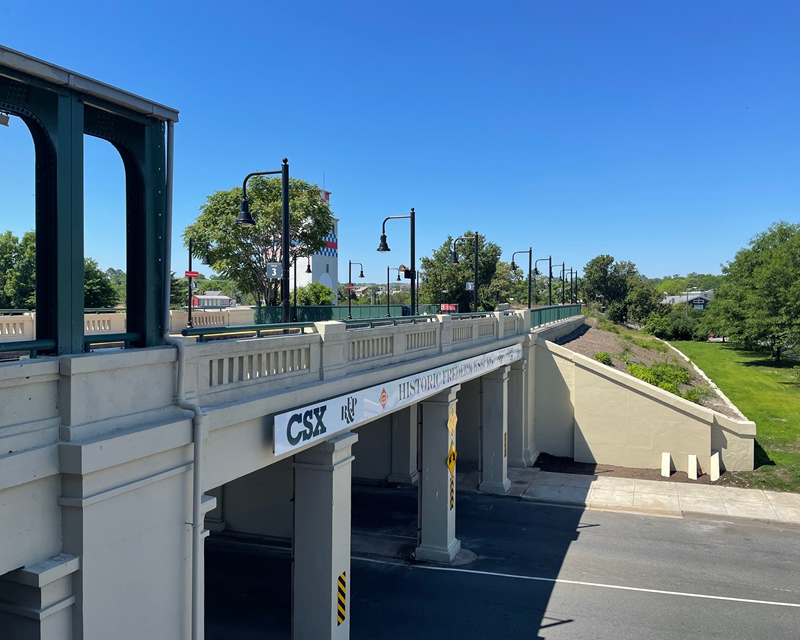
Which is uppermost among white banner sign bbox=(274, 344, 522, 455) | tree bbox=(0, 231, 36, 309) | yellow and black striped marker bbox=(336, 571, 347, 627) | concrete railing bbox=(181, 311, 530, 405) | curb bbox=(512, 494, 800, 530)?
tree bbox=(0, 231, 36, 309)

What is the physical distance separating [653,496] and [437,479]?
10199mm

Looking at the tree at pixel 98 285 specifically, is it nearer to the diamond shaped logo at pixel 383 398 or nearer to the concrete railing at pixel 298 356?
the concrete railing at pixel 298 356

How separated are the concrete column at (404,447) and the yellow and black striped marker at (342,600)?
12.2 meters

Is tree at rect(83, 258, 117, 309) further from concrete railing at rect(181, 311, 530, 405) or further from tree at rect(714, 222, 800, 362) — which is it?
tree at rect(714, 222, 800, 362)

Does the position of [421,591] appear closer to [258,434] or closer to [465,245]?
[258,434]

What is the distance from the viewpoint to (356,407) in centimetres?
1013

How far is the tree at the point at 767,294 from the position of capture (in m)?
48.0

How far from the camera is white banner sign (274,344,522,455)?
26.9ft

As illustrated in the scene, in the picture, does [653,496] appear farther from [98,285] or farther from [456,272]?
[456,272]

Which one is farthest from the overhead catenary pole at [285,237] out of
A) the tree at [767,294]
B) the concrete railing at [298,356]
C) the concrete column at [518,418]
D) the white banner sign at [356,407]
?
the tree at [767,294]

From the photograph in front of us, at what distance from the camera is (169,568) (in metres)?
6.24

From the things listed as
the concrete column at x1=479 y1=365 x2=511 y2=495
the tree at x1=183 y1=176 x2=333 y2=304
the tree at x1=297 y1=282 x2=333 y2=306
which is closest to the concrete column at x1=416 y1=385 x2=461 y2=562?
the concrete column at x1=479 y1=365 x2=511 y2=495

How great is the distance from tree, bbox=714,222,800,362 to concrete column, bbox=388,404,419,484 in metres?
37.3

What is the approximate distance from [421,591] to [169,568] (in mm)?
8927
